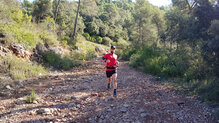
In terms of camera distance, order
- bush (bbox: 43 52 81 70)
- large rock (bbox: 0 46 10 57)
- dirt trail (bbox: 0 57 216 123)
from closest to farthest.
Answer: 1. dirt trail (bbox: 0 57 216 123)
2. large rock (bbox: 0 46 10 57)
3. bush (bbox: 43 52 81 70)

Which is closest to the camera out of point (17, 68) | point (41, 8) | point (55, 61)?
point (17, 68)

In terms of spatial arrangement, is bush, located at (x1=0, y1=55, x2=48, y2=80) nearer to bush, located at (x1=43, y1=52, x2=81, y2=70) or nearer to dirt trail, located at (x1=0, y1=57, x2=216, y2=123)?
dirt trail, located at (x1=0, y1=57, x2=216, y2=123)

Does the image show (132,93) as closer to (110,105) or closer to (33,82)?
(110,105)

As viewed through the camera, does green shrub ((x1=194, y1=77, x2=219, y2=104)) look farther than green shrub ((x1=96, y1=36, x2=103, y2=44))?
No

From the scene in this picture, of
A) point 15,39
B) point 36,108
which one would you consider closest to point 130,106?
point 36,108

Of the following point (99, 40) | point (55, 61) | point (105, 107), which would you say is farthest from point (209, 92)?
point (99, 40)

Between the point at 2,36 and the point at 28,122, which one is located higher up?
the point at 2,36

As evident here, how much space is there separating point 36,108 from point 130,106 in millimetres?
2583

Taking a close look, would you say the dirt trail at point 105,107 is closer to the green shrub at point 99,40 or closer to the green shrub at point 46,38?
the green shrub at point 46,38

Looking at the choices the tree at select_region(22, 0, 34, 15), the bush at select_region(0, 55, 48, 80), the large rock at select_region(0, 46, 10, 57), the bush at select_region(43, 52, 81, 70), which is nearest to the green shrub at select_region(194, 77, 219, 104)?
the bush at select_region(0, 55, 48, 80)

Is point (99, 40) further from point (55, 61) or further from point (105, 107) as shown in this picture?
point (105, 107)

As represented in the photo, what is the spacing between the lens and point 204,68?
714 centimetres

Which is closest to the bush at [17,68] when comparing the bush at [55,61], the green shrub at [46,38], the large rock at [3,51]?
the large rock at [3,51]

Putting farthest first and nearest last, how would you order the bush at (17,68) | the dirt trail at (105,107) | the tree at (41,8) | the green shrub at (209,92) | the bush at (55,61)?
the tree at (41,8) < the bush at (55,61) < the bush at (17,68) < the green shrub at (209,92) < the dirt trail at (105,107)
